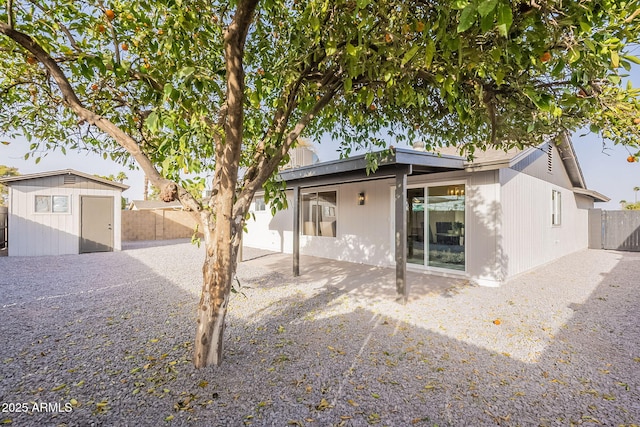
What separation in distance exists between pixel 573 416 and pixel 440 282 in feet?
13.2

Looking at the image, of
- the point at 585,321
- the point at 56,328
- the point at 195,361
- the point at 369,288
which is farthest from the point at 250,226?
the point at 585,321

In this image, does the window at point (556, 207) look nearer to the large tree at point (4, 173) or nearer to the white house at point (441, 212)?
the white house at point (441, 212)

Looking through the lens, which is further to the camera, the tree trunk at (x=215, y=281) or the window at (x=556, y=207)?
the window at (x=556, y=207)

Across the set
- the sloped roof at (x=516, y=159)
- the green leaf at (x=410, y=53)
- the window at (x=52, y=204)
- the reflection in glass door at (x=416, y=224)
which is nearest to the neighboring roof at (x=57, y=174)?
the window at (x=52, y=204)

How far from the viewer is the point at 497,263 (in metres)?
6.02

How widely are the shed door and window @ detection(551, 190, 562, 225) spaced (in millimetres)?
16190

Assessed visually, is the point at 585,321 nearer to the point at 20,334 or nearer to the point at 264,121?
the point at 264,121

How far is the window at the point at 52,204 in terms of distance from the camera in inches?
424

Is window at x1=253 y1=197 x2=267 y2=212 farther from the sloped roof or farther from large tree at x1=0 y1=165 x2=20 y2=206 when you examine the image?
large tree at x1=0 y1=165 x2=20 y2=206

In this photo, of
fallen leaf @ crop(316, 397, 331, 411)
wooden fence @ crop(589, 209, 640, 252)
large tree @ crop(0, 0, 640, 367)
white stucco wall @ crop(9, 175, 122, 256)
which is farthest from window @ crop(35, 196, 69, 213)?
wooden fence @ crop(589, 209, 640, 252)

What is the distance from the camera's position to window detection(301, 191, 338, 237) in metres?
9.41

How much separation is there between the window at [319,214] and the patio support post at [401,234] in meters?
4.14

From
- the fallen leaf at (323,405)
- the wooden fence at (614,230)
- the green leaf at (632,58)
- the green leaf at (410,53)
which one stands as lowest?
the fallen leaf at (323,405)

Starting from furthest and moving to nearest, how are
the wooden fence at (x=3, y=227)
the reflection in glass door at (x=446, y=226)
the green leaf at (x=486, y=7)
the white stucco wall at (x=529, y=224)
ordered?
the wooden fence at (x=3, y=227) → the reflection in glass door at (x=446, y=226) → the white stucco wall at (x=529, y=224) → the green leaf at (x=486, y=7)
